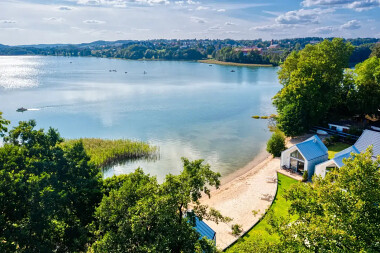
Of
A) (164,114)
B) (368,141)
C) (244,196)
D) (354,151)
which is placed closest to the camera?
(244,196)

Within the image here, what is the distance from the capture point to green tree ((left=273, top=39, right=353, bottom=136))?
1515 inches

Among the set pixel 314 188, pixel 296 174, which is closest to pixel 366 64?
pixel 296 174

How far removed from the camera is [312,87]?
38719 millimetres

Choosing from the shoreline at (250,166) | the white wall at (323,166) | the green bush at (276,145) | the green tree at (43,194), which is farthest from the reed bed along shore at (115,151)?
the white wall at (323,166)

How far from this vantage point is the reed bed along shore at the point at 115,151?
1282 inches

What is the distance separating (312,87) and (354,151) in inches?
597

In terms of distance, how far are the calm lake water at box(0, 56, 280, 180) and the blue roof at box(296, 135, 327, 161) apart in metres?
8.21

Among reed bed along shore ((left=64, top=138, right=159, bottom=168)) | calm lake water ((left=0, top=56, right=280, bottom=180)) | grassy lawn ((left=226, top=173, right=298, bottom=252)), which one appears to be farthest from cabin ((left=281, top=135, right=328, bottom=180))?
reed bed along shore ((left=64, top=138, right=159, bottom=168))

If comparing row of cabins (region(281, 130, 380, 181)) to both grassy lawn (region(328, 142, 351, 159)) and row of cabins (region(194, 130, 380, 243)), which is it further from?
grassy lawn (region(328, 142, 351, 159))

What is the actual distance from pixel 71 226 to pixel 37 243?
237 cm

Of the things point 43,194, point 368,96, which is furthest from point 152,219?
point 368,96

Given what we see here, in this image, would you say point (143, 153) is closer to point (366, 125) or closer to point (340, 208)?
point (340, 208)

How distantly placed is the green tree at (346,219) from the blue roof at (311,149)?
1740cm

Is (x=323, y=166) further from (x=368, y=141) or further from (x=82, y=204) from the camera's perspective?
(x=82, y=204)
